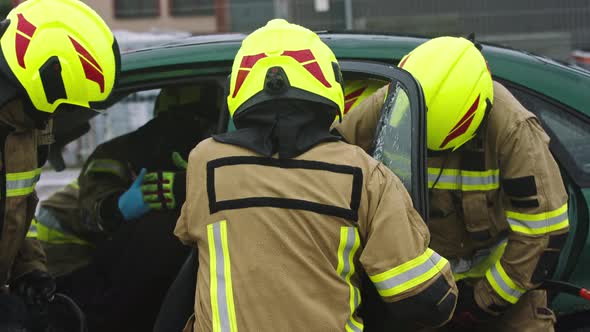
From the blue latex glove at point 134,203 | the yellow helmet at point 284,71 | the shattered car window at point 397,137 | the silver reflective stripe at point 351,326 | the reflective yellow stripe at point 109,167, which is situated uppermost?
the yellow helmet at point 284,71

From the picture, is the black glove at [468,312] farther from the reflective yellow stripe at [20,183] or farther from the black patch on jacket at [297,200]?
the reflective yellow stripe at [20,183]

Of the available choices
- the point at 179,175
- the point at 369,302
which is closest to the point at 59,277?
the point at 179,175

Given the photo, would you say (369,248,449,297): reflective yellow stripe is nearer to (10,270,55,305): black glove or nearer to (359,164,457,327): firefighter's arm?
(359,164,457,327): firefighter's arm

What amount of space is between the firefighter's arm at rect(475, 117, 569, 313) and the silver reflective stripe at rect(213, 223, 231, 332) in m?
0.92

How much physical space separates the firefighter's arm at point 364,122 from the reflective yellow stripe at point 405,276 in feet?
2.25

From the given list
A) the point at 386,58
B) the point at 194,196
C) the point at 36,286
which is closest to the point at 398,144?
the point at 194,196

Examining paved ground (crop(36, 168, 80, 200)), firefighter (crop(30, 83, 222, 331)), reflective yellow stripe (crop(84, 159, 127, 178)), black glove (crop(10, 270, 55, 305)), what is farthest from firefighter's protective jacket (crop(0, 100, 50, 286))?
paved ground (crop(36, 168, 80, 200))

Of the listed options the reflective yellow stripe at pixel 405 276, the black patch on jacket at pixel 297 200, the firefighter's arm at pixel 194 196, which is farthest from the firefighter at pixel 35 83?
the reflective yellow stripe at pixel 405 276

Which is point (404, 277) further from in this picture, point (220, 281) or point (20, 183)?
point (20, 183)

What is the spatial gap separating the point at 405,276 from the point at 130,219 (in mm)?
1574

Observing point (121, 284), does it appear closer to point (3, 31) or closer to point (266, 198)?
point (3, 31)

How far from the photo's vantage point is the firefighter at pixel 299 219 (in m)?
2.10

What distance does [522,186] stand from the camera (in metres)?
2.59

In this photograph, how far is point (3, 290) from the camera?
2713mm
